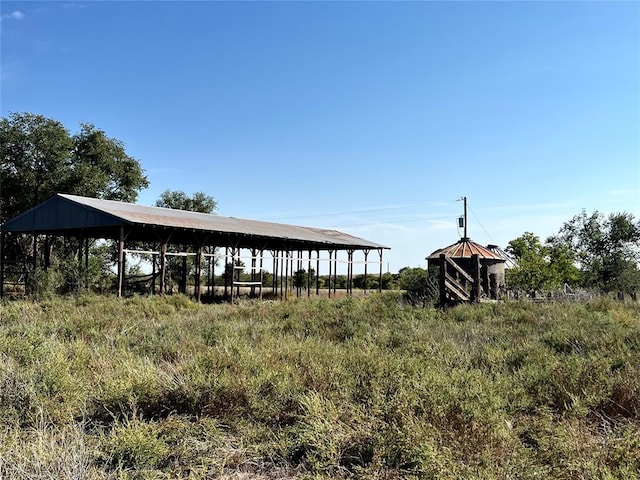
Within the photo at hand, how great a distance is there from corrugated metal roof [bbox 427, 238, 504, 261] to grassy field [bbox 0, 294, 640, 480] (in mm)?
17488

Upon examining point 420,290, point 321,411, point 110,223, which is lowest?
point 321,411

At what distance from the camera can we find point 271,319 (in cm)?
1235

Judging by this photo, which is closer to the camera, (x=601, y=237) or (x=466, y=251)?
(x=466, y=251)

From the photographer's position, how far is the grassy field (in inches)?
143

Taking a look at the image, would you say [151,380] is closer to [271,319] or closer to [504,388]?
[504,388]

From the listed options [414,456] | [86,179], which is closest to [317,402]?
[414,456]

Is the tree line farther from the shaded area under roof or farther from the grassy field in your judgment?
the grassy field

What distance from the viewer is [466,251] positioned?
84.7 ft

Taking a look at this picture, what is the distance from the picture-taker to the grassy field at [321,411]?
3639 mm

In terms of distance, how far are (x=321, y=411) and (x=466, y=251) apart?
74.7 feet

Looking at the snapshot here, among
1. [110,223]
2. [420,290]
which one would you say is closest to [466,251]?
[420,290]

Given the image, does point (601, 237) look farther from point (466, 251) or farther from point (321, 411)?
point (321, 411)

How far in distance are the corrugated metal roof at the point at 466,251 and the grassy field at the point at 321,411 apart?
57.4 ft

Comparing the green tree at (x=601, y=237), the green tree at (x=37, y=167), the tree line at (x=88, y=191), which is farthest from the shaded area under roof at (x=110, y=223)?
the green tree at (x=601, y=237)
